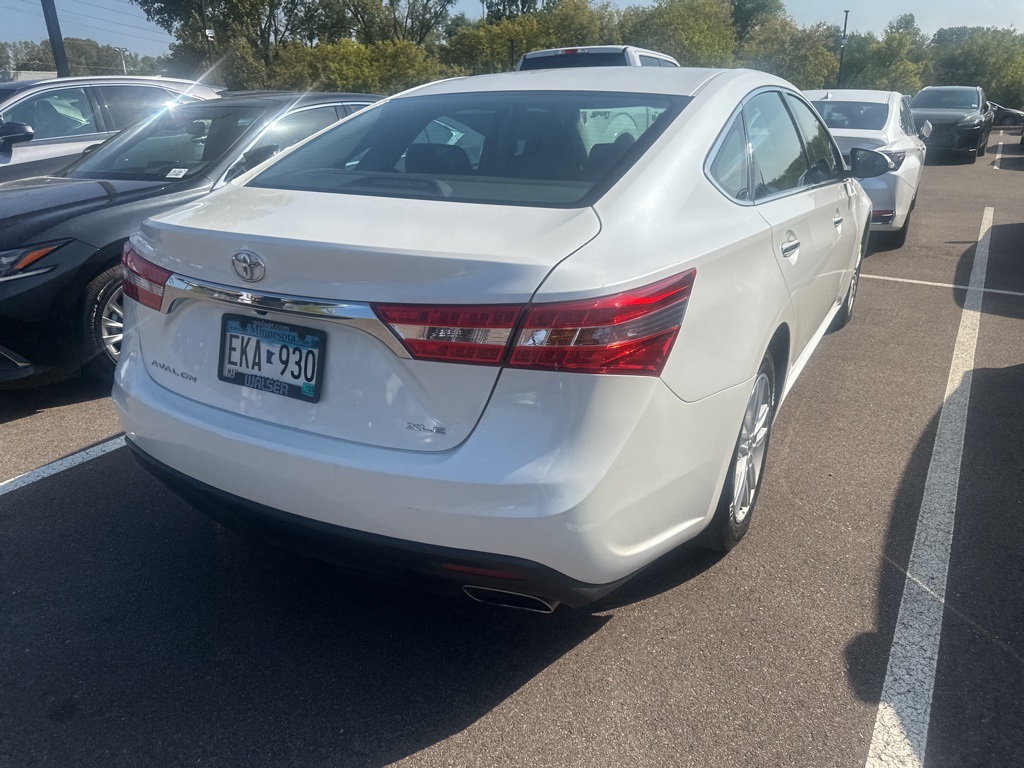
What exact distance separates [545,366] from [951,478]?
8.54ft

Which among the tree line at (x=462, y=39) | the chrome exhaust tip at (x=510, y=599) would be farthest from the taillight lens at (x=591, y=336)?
the tree line at (x=462, y=39)

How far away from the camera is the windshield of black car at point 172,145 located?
5215 mm

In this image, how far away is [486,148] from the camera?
2947 millimetres

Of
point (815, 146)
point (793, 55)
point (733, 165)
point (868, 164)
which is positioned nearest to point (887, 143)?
point (868, 164)

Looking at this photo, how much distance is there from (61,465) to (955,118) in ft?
69.6

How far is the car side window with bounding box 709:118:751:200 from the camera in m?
2.74

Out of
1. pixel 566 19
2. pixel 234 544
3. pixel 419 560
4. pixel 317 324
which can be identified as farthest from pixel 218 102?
pixel 566 19

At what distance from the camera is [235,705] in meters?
2.38

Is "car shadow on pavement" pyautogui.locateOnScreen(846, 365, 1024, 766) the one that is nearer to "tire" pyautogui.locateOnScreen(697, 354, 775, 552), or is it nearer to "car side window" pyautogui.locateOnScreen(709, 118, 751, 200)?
"tire" pyautogui.locateOnScreen(697, 354, 775, 552)

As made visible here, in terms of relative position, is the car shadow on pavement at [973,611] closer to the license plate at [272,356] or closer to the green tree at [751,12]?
the license plate at [272,356]

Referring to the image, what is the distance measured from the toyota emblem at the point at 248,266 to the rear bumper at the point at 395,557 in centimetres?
62

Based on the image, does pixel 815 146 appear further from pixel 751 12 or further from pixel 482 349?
pixel 751 12

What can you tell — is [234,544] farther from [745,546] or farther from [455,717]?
[745,546]

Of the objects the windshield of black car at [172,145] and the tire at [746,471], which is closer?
the tire at [746,471]
